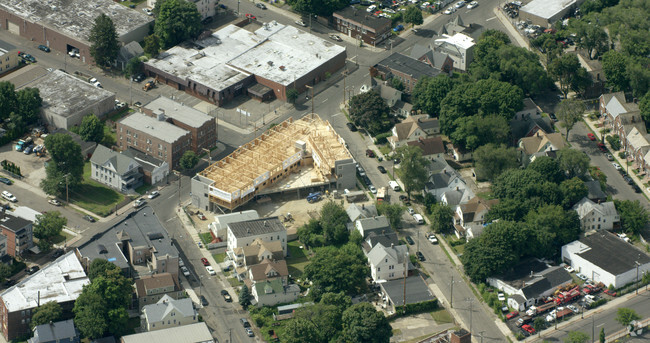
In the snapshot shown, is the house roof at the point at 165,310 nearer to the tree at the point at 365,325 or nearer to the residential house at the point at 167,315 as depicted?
the residential house at the point at 167,315

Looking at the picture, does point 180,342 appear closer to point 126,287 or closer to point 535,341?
point 126,287

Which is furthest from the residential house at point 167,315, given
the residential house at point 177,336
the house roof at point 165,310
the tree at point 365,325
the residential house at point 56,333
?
the tree at point 365,325

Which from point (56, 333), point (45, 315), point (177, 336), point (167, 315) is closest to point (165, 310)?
point (167, 315)

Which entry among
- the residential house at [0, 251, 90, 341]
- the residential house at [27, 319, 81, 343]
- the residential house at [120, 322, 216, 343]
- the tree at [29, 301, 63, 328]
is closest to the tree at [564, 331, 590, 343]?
the residential house at [120, 322, 216, 343]

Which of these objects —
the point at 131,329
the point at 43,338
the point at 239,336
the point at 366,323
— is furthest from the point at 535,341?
the point at 43,338
